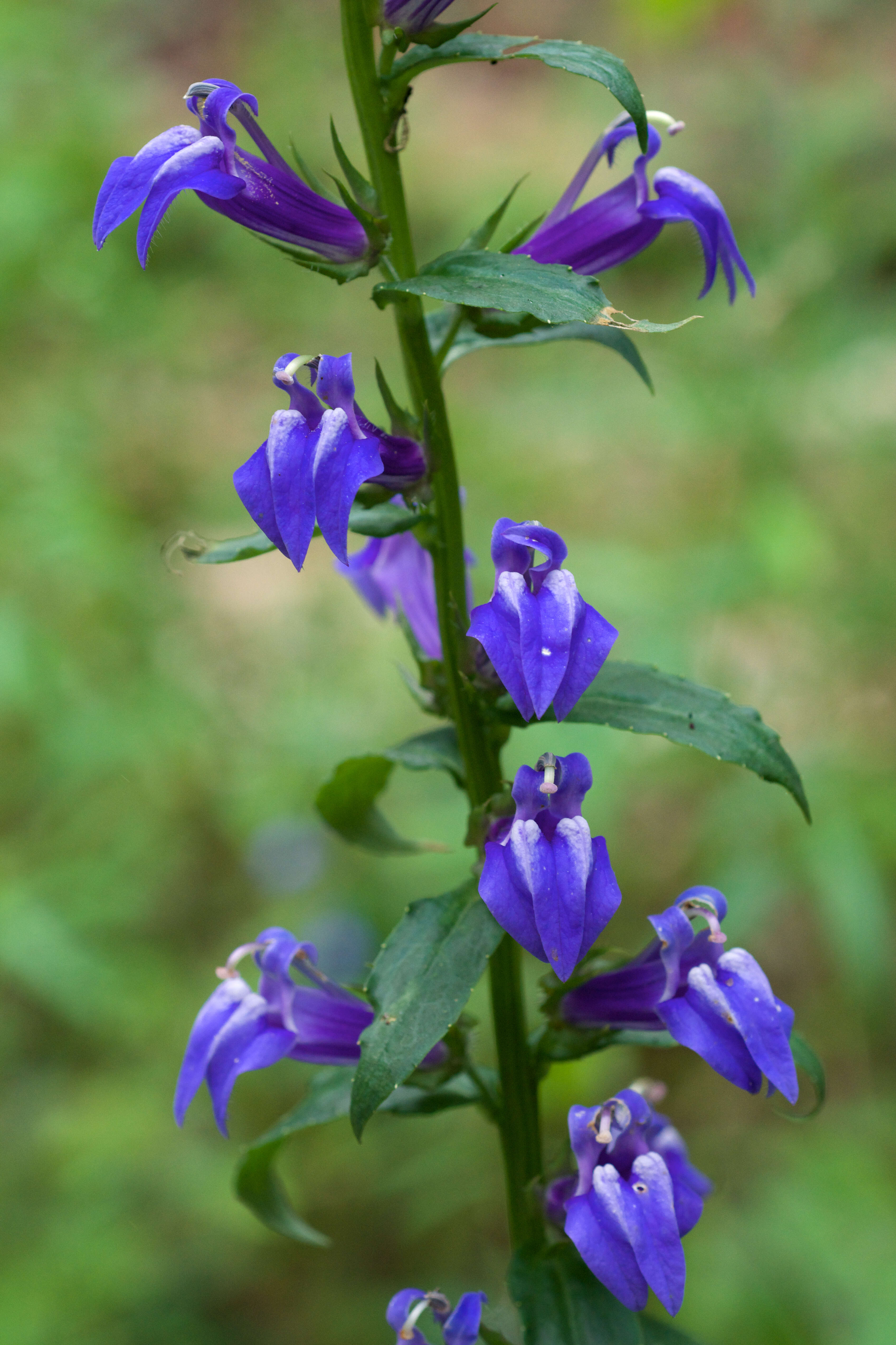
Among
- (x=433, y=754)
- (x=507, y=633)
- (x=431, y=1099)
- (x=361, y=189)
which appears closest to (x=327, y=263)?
(x=361, y=189)

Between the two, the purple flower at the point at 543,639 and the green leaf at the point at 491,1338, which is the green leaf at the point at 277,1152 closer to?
the green leaf at the point at 491,1338

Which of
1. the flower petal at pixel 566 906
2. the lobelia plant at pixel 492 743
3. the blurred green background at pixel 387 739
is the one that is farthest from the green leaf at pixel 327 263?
the blurred green background at pixel 387 739

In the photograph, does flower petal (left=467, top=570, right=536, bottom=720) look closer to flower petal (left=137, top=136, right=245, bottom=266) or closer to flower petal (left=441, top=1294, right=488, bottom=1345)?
flower petal (left=137, top=136, right=245, bottom=266)

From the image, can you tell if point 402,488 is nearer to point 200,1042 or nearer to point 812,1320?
point 200,1042

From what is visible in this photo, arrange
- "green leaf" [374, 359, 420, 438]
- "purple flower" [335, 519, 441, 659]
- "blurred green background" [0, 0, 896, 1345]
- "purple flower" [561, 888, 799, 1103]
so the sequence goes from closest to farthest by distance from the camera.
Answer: "purple flower" [561, 888, 799, 1103] < "green leaf" [374, 359, 420, 438] < "purple flower" [335, 519, 441, 659] < "blurred green background" [0, 0, 896, 1345]

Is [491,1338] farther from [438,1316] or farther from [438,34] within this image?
[438,34]

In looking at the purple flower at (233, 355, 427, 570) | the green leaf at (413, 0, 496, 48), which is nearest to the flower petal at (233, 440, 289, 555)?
the purple flower at (233, 355, 427, 570)

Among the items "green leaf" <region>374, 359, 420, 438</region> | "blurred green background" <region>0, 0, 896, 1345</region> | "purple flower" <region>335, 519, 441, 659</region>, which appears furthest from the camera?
"blurred green background" <region>0, 0, 896, 1345</region>
